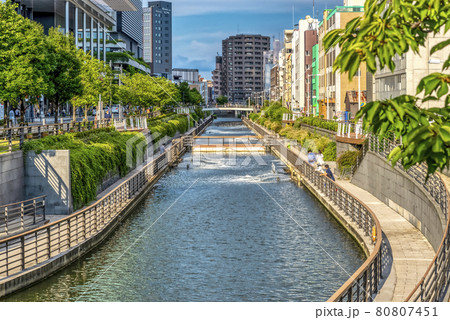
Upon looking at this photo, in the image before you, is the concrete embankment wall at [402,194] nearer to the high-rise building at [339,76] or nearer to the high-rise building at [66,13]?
the high-rise building at [339,76]

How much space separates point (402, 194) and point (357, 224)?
8.61 ft

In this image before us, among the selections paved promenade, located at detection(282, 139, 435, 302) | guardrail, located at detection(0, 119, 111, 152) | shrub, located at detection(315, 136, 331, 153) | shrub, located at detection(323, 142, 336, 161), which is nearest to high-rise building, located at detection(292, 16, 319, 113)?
shrub, located at detection(315, 136, 331, 153)

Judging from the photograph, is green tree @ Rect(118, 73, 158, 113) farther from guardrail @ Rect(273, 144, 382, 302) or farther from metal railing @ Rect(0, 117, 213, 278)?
metal railing @ Rect(0, 117, 213, 278)

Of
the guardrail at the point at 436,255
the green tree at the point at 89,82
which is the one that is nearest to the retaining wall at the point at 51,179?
the guardrail at the point at 436,255

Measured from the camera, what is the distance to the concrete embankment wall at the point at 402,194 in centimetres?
2213

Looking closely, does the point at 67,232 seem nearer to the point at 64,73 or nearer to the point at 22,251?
the point at 22,251

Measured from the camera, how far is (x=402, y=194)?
95.4 ft

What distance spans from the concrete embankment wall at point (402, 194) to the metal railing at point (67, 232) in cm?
1229

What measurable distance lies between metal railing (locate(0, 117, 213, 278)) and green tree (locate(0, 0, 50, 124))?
34.9 ft

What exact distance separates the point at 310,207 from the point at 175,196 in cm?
993

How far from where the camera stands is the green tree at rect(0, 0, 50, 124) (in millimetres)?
45094

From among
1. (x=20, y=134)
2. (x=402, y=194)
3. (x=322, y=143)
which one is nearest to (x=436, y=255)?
(x=402, y=194)

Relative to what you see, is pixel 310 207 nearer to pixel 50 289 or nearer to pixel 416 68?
pixel 416 68
